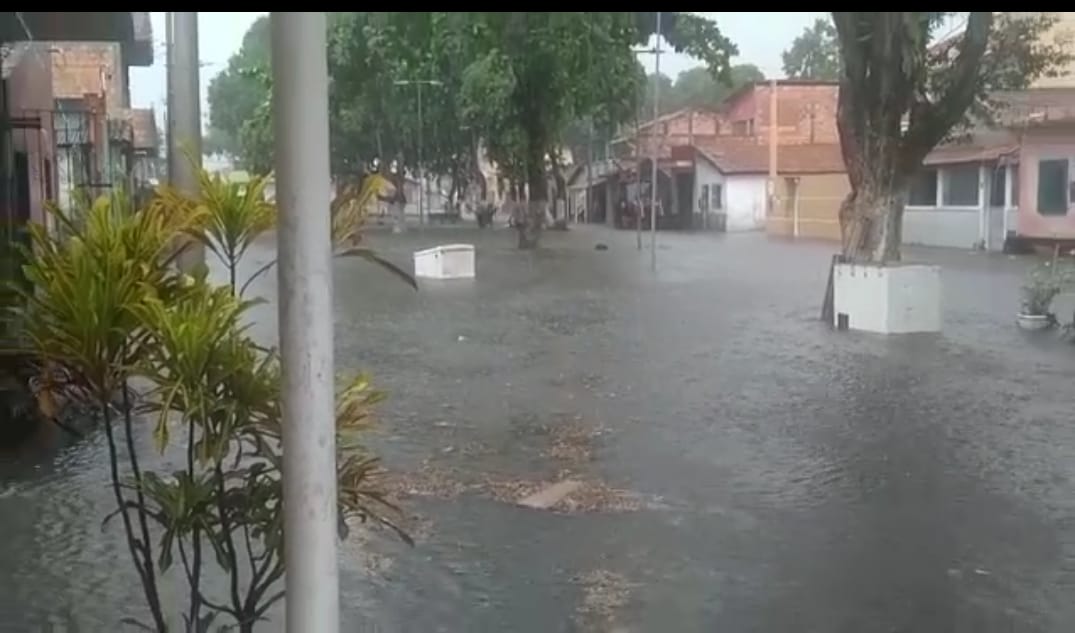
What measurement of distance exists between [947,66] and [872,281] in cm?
91

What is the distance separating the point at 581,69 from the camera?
3240 millimetres

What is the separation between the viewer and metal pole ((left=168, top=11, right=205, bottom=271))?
→ 5.29 ft

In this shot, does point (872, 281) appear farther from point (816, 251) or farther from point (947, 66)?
point (947, 66)

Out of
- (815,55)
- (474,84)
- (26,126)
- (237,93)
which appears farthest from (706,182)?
(26,126)

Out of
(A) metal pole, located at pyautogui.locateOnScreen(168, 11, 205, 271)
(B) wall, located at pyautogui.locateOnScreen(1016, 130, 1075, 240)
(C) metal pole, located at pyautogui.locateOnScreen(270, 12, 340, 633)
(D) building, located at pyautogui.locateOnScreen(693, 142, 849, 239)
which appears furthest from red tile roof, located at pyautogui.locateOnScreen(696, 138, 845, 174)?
(C) metal pole, located at pyautogui.locateOnScreen(270, 12, 340, 633)

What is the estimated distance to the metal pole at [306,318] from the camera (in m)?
1.25

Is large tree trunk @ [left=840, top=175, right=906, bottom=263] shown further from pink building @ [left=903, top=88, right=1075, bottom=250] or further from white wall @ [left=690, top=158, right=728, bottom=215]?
white wall @ [left=690, top=158, right=728, bottom=215]

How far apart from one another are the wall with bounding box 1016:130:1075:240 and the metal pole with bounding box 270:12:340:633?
309 cm

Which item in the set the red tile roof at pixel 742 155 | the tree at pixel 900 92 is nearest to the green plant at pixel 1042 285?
the tree at pixel 900 92

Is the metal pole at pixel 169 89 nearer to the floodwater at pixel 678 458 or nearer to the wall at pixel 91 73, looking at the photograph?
the floodwater at pixel 678 458

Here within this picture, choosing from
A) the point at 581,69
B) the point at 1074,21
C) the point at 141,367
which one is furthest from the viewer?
the point at 581,69

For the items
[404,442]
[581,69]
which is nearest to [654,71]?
[581,69]

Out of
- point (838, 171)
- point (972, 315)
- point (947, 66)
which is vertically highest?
point (947, 66)

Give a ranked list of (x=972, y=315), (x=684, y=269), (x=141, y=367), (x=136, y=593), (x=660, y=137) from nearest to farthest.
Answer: (x=141, y=367), (x=136, y=593), (x=660, y=137), (x=684, y=269), (x=972, y=315)
